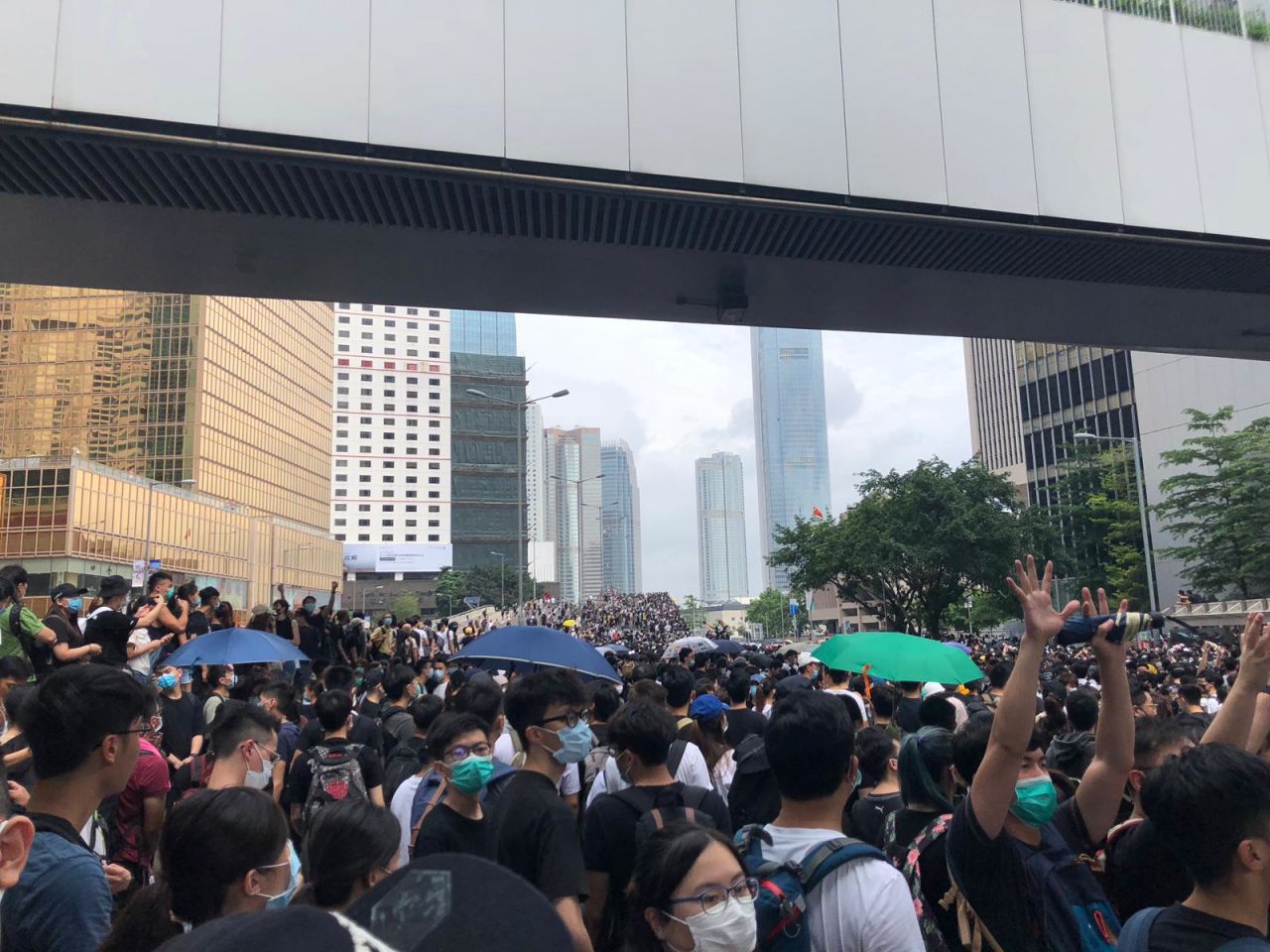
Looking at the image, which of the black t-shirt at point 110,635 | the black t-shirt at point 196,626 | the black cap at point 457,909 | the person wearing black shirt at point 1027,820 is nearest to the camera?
the black cap at point 457,909

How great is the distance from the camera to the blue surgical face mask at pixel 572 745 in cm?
385

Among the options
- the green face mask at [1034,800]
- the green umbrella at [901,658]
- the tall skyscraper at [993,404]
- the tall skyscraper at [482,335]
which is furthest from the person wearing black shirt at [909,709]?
Answer: the tall skyscraper at [482,335]

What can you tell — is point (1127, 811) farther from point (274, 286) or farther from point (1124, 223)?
point (274, 286)

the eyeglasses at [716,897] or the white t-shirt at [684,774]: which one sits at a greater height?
the eyeglasses at [716,897]

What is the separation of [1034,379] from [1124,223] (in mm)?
68246

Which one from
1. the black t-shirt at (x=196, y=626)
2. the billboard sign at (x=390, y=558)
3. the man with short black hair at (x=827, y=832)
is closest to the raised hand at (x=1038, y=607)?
the man with short black hair at (x=827, y=832)

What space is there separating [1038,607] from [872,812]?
6.58 feet

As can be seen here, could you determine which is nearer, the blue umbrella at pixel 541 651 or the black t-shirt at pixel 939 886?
the black t-shirt at pixel 939 886

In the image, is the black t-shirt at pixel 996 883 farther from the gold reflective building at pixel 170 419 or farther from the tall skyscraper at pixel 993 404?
the tall skyscraper at pixel 993 404

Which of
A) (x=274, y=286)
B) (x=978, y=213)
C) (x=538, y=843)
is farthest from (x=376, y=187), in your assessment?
(x=538, y=843)

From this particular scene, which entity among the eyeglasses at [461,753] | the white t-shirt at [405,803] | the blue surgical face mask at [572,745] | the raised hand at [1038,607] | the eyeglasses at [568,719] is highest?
the raised hand at [1038,607]

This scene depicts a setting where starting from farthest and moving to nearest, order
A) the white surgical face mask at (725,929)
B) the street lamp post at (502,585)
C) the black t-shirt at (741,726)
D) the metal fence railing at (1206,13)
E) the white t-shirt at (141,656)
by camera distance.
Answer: the street lamp post at (502,585) < the metal fence railing at (1206,13) < the white t-shirt at (141,656) < the black t-shirt at (741,726) < the white surgical face mask at (725,929)

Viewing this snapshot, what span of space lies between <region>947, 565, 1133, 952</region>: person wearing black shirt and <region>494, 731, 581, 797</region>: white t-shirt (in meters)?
2.57

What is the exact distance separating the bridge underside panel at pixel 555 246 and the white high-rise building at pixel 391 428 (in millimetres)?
114594
